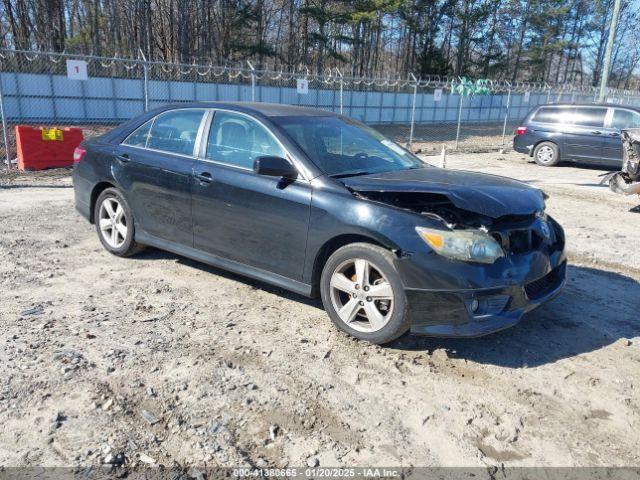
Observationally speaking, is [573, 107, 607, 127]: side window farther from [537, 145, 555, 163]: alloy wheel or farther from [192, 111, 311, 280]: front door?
[192, 111, 311, 280]: front door

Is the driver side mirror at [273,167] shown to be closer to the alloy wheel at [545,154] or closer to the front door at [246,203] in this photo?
the front door at [246,203]

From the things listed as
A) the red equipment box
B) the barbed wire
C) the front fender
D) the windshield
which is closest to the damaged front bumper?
the front fender

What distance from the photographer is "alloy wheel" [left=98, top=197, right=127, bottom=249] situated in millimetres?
5402

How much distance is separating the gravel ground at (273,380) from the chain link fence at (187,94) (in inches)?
366

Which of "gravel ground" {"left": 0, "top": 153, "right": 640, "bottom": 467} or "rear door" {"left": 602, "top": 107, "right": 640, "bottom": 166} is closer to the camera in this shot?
"gravel ground" {"left": 0, "top": 153, "right": 640, "bottom": 467}

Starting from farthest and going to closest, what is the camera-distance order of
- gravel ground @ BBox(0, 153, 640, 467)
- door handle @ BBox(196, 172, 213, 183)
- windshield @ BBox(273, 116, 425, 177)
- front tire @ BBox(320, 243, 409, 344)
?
Answer: door handle @ BBox(196, 172, 213, 183), windshield @ BBox(273, 116, 425, 177), front tire @ BBox(320, 243, 409, 344), gravel ground @ BBox(0, 153, 640, 467)

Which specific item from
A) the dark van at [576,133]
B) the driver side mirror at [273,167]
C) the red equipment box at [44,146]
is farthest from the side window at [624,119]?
the red equipment box at [44,146]

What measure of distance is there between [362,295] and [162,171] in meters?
2.27

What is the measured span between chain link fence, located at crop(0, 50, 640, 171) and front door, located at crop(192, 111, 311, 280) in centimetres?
881

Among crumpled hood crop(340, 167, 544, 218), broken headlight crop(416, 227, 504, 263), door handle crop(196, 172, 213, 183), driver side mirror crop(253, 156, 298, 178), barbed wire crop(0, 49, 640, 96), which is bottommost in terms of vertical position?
broken headlight crop(416, 227, 504, 263)

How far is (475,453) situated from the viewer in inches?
108

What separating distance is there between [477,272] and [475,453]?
3.72 feet

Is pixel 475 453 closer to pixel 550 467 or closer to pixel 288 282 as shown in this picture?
pixel 550 467

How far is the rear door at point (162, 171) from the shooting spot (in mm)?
4715
